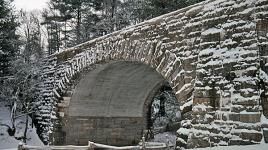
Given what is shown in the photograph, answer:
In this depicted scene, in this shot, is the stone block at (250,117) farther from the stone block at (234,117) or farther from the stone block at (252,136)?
the stone block at (252,136)

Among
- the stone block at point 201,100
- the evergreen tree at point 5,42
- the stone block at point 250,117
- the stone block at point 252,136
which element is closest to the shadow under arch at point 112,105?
the stone block at point 201,100

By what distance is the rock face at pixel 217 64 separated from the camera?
6.76m

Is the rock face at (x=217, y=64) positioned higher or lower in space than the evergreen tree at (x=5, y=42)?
lower

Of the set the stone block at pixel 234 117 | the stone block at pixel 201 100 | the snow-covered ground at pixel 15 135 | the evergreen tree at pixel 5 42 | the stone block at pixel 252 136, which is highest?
the evergreen tree at pixel 5 42

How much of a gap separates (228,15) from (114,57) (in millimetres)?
5138

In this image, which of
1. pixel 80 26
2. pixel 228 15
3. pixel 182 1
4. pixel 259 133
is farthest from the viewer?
pixel 80 26

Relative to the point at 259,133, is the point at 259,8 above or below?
above

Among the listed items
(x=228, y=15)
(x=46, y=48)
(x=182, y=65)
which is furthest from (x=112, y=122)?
(x=46, y=48)

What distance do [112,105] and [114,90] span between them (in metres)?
0.98

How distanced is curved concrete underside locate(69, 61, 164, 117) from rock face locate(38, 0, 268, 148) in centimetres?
406

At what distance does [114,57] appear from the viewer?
39.2ft

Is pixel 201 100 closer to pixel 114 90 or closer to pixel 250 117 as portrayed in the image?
pixel 250 117

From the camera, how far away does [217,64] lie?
754 centimetres

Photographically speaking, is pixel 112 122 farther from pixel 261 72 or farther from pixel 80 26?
pixel 80 26
